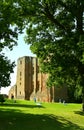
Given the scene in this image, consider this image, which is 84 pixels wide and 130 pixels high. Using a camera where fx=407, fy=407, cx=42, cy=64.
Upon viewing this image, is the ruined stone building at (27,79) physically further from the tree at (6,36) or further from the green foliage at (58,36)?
the tree at (6,36)

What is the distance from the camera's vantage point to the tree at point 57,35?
4088 cm

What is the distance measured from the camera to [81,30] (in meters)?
41.8

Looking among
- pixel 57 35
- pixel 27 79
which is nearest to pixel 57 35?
pixel 57 35

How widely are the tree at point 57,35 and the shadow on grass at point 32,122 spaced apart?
7.83 meters

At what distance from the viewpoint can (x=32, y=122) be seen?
1294 inches

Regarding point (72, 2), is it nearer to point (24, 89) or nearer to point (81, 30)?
point (81, 30)

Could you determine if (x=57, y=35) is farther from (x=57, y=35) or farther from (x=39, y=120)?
(x=39, y=120)

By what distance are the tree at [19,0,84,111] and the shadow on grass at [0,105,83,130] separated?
783cm

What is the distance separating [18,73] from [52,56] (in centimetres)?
7355

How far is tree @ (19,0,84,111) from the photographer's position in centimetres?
4088

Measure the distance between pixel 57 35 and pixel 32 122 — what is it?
13.0 meters

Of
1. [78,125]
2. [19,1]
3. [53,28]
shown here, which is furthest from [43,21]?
[78,125]

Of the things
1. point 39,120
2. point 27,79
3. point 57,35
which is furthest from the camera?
point 27,79

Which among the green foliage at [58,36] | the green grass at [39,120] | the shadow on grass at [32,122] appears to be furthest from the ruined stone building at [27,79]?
the shadow on grass at [32,122]
